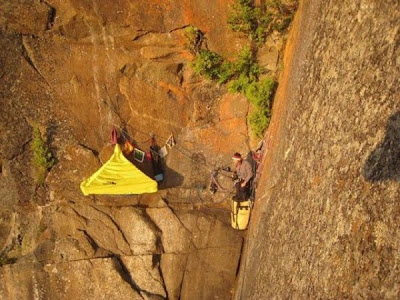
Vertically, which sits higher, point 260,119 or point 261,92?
point 261,92

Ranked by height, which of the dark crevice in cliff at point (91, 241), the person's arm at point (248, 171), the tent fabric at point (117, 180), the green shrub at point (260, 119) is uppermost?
the green shrub at point (260, 119)

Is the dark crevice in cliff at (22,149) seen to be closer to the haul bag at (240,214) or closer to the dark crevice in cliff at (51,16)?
the dark crevice in cliff at (51,16)

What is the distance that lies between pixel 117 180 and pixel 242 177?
2721mm

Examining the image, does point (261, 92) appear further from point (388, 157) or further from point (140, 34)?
point (388, 157)

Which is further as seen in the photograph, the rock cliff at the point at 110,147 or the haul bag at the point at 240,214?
the rock cliff at the point at 110,147

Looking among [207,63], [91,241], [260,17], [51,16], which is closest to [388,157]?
[260,17]

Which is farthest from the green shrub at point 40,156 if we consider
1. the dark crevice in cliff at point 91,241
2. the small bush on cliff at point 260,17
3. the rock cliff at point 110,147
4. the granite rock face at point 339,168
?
the granite rock face at point 339,168

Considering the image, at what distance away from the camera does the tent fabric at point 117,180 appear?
910 cm

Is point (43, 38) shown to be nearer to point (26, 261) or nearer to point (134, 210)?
point (134, 210)

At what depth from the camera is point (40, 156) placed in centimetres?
984

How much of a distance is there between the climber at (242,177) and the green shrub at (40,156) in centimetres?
442

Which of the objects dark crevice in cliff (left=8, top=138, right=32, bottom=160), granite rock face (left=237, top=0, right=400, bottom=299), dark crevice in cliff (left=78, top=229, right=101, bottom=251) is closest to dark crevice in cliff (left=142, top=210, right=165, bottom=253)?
dark crevice in cliff (left=78, top=229, right=101, bottom=251)

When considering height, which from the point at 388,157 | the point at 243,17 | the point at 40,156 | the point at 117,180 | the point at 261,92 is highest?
the point at 243,17

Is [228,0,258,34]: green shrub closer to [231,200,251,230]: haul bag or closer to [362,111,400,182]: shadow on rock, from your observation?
[231,200,251,230]: haul bag
